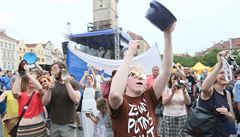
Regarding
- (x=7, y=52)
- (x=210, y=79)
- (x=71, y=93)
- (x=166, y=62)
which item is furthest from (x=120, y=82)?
(x=7, y=52)

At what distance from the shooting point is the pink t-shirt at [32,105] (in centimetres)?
427

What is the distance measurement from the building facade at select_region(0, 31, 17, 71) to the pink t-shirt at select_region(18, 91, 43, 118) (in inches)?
3400

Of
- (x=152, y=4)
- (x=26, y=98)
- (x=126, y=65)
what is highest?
(x=152, y=4)

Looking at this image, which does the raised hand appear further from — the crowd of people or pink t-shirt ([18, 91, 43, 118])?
pink t-shirt ([18, 91, 43, 118])

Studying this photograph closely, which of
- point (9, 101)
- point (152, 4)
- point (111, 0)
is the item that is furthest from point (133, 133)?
point (111, 0)

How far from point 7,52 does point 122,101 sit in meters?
93.7

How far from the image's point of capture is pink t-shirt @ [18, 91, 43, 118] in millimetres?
4273

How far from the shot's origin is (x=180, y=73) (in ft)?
17.9

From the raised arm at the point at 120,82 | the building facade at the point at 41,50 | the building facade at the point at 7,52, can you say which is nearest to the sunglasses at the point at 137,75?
the raised arm at the point at 120,82

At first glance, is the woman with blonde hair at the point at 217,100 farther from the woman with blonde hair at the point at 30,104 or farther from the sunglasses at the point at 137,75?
the woman with blonde hair at the point at 30,104

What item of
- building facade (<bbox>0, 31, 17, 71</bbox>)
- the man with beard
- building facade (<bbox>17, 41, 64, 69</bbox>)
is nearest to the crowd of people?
the man with beard

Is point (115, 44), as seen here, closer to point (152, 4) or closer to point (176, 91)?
point (176, 91)

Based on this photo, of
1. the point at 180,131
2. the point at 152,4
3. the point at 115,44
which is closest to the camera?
the point at 152,4

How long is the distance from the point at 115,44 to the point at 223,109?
11001mm
